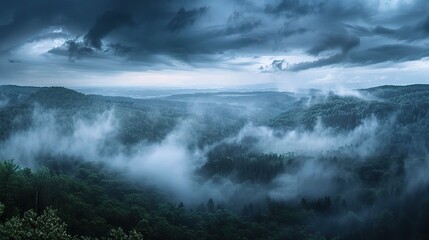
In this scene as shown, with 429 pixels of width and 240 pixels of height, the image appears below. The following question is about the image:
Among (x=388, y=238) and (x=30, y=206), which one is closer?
(x=30, y=206)

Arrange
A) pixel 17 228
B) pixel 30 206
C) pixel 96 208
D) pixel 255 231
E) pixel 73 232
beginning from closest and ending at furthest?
pixel 17 228 < pixel 73 232 < pixel 30 206 < pixel 96 208 < pixel 255 231

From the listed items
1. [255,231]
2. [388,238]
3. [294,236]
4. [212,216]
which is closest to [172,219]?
[212,216]

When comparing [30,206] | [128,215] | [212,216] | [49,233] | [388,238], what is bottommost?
[388,238]

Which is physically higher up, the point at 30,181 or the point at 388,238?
the point at 30,181

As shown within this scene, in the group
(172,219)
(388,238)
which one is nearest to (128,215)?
(172,219)

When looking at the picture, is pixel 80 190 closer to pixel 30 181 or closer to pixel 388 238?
pixel 30 181

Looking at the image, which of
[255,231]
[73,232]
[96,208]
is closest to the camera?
[73,232]

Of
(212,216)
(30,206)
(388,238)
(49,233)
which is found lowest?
(388,238)

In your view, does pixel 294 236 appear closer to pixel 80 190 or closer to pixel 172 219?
pixel 172 219

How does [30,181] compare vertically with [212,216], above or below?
above
